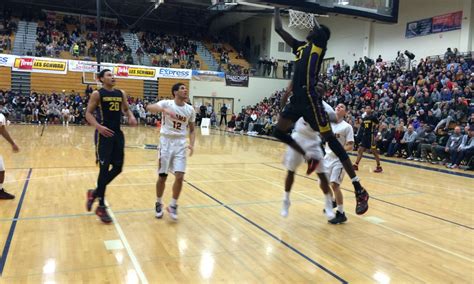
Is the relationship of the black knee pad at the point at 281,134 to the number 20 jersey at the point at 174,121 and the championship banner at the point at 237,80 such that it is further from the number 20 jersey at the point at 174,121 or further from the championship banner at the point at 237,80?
the championship banner at the point at 237,80

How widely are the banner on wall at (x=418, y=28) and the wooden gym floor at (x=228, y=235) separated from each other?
700 inches

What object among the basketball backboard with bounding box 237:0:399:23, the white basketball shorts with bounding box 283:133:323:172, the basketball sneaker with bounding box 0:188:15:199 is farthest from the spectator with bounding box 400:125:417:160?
the basketball sneaker with bounding box 0:188:15:199

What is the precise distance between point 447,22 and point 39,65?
74.1 ft

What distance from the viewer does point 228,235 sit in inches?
192

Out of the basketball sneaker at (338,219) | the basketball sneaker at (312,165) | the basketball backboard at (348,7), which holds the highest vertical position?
the basketball backboard at (348,7)

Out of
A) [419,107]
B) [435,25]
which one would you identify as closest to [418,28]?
[435,25]

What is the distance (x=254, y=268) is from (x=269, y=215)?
206 cm

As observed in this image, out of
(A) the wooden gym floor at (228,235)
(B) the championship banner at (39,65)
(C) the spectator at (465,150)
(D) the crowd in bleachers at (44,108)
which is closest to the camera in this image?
(A) the wooden gym floor at (228,235)

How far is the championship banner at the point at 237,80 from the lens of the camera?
30.2 meters

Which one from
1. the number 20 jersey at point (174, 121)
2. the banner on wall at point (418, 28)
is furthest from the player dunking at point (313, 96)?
the banner on wall at point (418, 28)

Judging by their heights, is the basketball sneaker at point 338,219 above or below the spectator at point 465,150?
below

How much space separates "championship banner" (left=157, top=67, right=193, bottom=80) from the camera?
83.3 feet

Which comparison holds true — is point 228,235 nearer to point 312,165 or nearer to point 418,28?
point 312,165

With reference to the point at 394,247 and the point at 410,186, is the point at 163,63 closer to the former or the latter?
the point at 410,186
